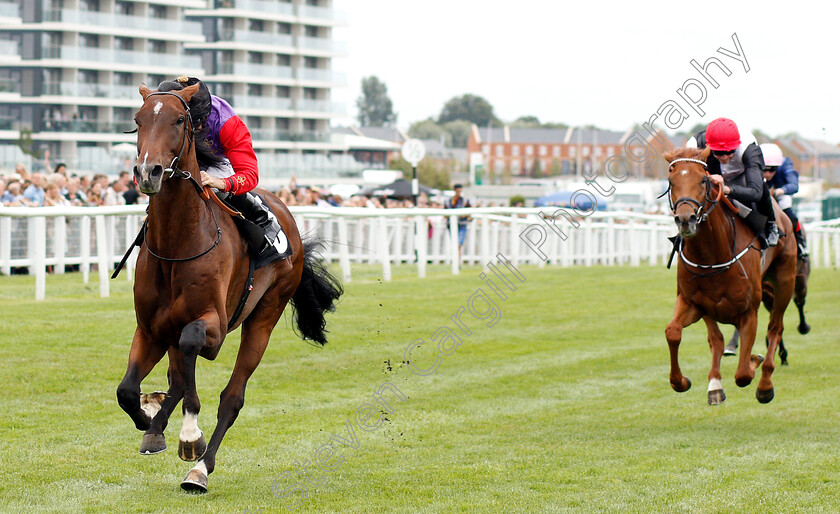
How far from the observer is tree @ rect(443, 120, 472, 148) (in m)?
150

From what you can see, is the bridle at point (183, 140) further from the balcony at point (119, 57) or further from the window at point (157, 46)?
the window at point (157, 46)

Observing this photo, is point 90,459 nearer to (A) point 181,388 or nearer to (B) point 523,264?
(A) point 181,388

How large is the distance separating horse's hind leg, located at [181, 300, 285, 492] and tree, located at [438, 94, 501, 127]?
153m

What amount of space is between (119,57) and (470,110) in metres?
104

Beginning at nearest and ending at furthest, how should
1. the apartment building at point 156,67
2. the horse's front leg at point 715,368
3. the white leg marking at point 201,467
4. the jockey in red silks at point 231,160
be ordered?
the white leg marking at point 201,467 → the jockey in red silks at point 231,160 → the horse's front leg at point 715,368 → the apartment building at point 156,67

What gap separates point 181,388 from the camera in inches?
212

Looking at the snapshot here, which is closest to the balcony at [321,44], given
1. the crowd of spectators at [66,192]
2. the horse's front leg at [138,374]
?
the crowd of spectators at [66,192]

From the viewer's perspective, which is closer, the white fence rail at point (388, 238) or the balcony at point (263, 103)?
the white fence rail at point (388, 238)

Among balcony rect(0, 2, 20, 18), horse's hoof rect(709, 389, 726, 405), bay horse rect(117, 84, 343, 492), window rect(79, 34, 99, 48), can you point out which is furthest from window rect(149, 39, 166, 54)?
bay horse rect(117, 84, 343, 492)

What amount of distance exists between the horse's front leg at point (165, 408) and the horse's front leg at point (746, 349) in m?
4.01

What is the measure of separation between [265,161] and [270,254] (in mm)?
56119

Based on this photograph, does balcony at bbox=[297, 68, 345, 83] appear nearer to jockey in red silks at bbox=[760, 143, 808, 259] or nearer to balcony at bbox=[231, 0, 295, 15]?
balcony at bbox=[231, 0, 295, 15]

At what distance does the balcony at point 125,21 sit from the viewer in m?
57.4

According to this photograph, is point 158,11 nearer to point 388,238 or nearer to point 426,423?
point 388,238
